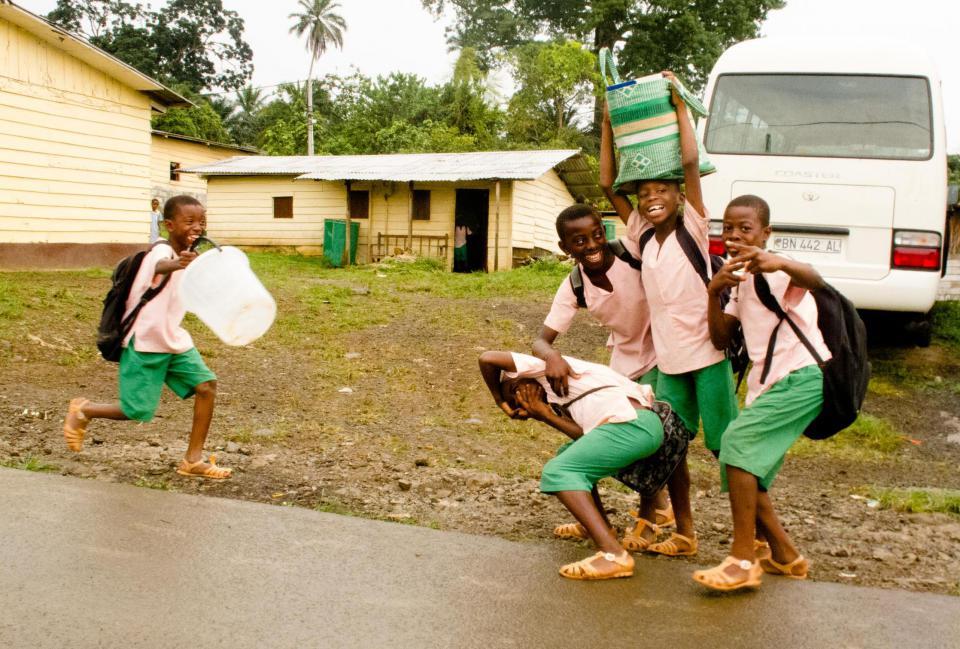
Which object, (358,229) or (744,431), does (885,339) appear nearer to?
(744,431)

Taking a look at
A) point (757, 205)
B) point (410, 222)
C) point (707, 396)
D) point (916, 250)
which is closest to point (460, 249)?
point (410, 222)

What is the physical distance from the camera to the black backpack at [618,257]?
12.4 ft

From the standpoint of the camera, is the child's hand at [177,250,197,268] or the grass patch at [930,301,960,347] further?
the grass patch at [930,301,960,347]

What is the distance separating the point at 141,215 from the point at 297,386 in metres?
9.25

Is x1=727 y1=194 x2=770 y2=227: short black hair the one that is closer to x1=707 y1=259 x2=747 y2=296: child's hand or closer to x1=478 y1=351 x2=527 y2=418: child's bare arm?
x1=707 y1=259 x2=747 y2=296: child's hand

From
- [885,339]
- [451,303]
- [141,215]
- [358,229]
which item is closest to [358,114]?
[358,229]

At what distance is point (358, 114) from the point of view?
123ft

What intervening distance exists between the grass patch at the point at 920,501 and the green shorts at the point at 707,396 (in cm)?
158

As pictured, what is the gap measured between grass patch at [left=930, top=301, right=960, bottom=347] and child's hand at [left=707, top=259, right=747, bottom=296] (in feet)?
24.4

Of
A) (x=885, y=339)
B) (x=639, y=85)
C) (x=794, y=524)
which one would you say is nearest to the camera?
(x=639, y=85)

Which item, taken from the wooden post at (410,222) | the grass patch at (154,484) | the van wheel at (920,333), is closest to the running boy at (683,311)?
the grass patch at (154,484)

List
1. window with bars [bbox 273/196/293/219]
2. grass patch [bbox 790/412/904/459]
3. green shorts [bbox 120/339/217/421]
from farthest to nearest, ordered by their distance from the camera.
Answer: window with bars [bbox 273/196/293/219] → grass patch [bbox 790/412/904/459] → green shorts [bbox 120/339/217/421]

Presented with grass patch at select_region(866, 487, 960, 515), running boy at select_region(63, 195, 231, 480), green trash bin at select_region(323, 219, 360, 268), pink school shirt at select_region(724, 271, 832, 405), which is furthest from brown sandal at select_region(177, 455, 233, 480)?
green trash bin at select_region(323, 219, 360, 268)

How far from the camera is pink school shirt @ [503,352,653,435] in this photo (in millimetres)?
3355
